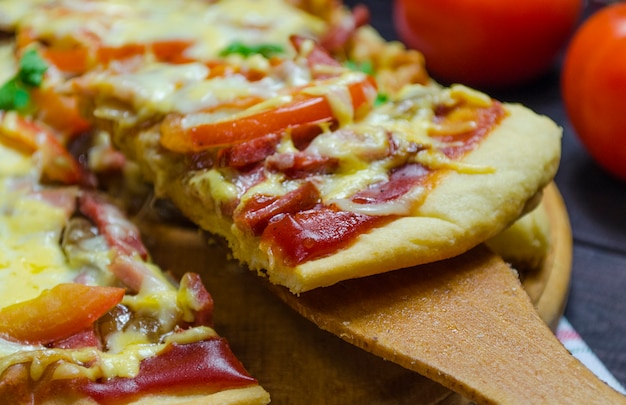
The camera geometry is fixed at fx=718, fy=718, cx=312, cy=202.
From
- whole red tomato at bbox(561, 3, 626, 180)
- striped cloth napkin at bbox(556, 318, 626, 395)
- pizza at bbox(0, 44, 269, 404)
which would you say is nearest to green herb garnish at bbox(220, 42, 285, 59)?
pizza at bbox(0, 44, 269, 404)

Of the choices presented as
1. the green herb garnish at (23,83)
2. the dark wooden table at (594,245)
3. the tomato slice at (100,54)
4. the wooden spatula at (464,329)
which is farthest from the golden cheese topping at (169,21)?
the wooden spatula at (464,329)

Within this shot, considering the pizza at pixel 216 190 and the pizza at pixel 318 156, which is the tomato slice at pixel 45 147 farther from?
the pizza at pixel 318 156

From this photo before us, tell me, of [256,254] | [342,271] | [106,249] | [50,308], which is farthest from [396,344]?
[106,249]

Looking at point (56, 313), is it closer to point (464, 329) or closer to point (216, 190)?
point (216, 190)

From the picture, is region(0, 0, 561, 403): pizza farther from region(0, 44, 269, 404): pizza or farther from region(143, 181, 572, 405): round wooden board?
region(143, 181, 572, 405): round wooden board

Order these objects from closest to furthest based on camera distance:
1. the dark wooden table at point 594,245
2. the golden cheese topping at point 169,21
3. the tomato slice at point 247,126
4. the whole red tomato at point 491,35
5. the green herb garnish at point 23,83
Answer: the tomato slice at point 247,126 → the dark wooden table at point 594,245 → the green herb garnish at point 23,83 → the golden cheese topping at point 169,21 → the whole red tomato at point 491,35

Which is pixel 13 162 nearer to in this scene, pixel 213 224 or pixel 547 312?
pixel 213 224
